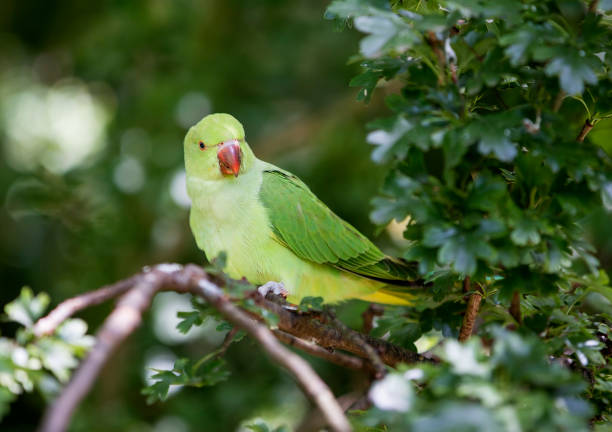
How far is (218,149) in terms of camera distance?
229 cm

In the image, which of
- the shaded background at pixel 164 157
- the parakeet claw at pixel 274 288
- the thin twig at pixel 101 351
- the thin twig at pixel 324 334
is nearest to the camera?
the thin twig at pixel 101 351

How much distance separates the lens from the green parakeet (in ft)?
7.33

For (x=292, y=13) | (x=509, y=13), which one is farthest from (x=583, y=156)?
(x=292, y=13)

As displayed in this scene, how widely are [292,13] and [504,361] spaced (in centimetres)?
404

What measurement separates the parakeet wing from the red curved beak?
0.13 m

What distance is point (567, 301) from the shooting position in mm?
1620

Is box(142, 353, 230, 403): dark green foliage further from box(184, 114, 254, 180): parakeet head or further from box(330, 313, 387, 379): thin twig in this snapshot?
box(184, 114, 254, 180): parakeet head

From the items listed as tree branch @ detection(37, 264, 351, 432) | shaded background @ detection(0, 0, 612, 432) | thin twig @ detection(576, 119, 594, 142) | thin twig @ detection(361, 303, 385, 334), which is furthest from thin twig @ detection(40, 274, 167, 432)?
shaded background @ detection(0, 0, 612, 432)

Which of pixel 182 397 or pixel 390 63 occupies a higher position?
pixel 390 63

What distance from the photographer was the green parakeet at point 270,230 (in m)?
2.23

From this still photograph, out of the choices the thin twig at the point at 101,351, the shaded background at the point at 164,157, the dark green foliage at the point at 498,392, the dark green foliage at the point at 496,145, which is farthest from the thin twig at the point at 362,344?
the shaded background at the point at 164,157

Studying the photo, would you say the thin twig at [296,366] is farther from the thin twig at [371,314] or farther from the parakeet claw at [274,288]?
the thin twig at [371,314]

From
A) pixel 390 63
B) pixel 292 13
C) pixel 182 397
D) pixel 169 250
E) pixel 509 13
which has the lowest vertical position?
pixel 182 397

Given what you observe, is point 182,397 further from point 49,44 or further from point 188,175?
point 49,44
